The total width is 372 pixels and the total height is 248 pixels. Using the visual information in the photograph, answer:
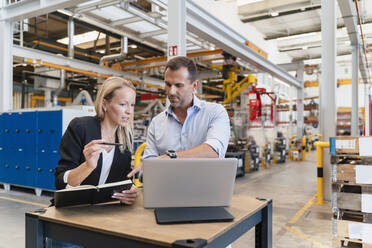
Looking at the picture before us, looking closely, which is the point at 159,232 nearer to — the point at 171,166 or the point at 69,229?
the point at 171,166

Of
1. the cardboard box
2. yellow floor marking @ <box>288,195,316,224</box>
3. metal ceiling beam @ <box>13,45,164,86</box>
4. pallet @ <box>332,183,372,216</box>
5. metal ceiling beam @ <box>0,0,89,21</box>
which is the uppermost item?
metal ceiling beam @ <box>0,0,89,21</box>

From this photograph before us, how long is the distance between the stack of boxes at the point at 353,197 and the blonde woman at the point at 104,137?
252 cm

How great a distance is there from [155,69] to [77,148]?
9523 millimetres

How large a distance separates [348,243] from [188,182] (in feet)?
9.41

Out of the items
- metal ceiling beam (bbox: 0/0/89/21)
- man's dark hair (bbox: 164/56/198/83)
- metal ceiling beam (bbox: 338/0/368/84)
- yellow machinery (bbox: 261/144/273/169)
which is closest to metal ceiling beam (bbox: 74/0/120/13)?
metal ceiling beam (bbox: 0/0/89/21)

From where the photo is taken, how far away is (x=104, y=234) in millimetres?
1168

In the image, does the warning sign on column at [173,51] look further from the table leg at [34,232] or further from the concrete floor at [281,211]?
the table leg at [34,232]

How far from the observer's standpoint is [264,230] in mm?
1604

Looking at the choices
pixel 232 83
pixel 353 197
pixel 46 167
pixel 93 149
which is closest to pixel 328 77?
pixel 353 197

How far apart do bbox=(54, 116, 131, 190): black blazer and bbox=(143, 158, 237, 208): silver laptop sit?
2.06 feet

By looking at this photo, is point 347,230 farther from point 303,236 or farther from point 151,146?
point 151,146

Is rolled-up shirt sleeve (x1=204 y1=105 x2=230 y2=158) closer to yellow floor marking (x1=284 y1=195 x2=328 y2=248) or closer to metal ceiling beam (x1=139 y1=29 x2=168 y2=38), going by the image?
yellow floor marking (x1=284 y1=195 x2=328 y2=248)

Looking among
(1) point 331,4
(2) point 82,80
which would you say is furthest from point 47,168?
(2) point 82,80

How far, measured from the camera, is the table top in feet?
3.56
